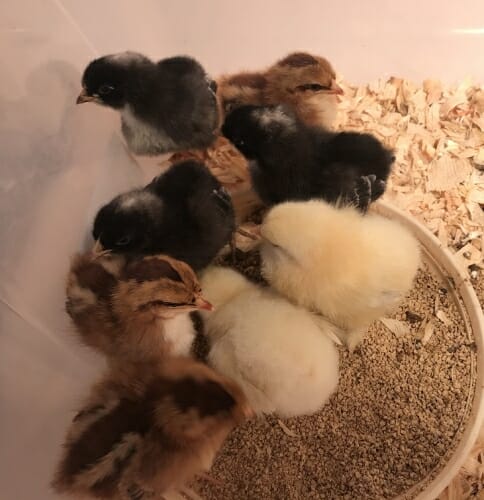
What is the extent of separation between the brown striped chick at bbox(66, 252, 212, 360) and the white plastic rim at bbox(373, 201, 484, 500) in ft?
2.18

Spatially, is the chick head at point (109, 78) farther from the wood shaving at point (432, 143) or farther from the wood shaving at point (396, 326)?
the wood shaving at point (396, 326)

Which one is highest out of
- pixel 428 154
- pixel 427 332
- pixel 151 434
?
pixel 428 154

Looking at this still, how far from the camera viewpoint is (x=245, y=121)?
5.04 ft

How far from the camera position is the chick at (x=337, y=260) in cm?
128

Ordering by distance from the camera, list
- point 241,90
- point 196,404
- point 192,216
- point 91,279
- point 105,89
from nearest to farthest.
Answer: point 196,404 → point 91,279 → point 192,216 → point 105,89 → point 241,90

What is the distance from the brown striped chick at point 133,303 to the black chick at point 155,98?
443 millimetres

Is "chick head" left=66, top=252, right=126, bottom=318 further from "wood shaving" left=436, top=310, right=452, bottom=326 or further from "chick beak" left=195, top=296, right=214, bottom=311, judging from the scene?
"wood shaving" left=436, top=310, right=452, bottom=326

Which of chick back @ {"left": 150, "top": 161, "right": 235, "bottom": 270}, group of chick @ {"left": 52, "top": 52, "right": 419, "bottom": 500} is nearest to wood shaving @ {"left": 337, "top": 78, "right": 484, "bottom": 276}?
group of chick @ {"left": 52, "top": 52, "right": 419, "bottom": 500}

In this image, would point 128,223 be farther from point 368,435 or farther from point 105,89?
point 368,435

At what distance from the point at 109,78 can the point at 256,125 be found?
42 cm

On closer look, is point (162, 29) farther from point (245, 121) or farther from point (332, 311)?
point (332, 311)

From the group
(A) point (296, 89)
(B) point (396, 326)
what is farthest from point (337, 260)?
(A) point (296, 89)

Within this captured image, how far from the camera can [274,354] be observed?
120 centimetres

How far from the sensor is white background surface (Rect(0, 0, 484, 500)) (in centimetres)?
130
